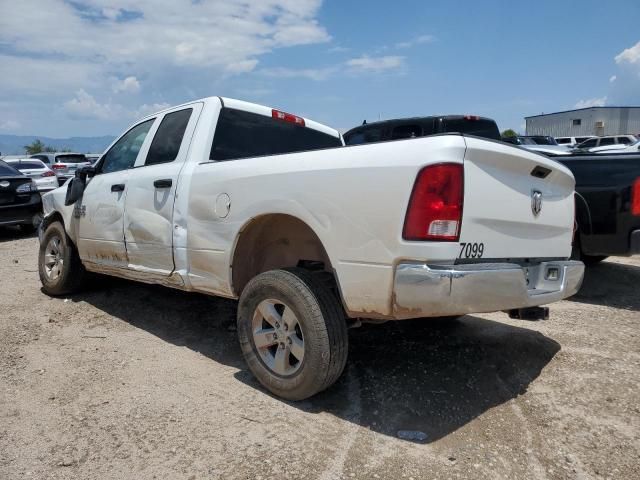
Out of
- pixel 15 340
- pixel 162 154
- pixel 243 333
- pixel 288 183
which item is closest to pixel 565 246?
pixel 288 183

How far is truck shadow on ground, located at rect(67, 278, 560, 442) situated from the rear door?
2.56 feet

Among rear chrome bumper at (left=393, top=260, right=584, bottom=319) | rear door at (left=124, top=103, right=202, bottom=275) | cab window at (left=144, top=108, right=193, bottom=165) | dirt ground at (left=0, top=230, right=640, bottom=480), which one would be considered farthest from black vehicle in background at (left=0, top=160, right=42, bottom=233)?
rear chrome bumper at (left=393, top=260, right=584, bottom=319)

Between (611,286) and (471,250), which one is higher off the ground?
(471,250)

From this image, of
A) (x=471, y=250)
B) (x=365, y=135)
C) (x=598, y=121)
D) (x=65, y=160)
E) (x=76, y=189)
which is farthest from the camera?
(x=598, y=121)

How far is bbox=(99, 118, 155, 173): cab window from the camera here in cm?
471

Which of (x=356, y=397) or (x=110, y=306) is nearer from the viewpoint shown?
(x=356, y=397)

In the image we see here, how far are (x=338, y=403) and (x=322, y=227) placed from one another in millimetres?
1125

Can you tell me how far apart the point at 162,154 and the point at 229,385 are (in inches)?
80.4

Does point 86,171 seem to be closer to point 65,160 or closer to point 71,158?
point 65,160

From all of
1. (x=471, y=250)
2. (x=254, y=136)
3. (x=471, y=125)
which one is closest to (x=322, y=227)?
(x=471, y=250)

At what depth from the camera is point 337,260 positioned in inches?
111

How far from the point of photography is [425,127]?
7086 mm

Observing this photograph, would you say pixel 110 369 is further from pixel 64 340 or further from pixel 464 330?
pixel 464 330

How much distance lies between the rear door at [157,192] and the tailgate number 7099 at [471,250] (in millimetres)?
2262
